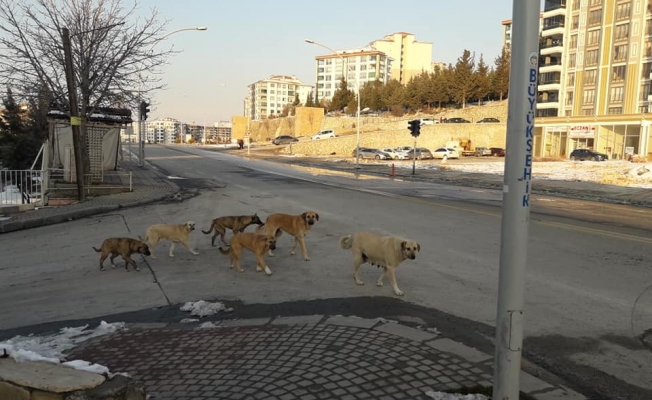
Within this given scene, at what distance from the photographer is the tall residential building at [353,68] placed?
176375 millimetres

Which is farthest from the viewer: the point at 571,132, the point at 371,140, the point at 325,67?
the point at 325,67

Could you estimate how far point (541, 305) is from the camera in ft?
19.9

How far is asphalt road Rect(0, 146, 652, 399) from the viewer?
4918 mm

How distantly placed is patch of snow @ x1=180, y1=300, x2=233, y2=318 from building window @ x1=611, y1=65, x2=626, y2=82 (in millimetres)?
75688

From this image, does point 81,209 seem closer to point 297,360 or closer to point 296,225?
point 296,225

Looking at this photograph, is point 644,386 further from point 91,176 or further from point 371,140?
point 371,140

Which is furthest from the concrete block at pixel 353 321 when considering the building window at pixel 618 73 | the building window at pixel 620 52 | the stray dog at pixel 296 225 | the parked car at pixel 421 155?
the building window at pixel 620 52

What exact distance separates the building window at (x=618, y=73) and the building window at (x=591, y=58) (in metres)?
3.85

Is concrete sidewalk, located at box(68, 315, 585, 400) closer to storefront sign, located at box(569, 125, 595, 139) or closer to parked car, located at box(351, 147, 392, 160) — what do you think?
parked car, located at box(351, 147, 392, 160)

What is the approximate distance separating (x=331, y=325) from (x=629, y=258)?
631 cm

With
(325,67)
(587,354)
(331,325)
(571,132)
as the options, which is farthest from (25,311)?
(325,67)

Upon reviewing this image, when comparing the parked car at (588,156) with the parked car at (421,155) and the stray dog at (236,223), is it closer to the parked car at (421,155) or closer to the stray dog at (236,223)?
the parked car at (421,155)

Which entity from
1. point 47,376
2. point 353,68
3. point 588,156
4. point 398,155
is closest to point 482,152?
point 588,156

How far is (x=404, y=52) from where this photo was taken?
634ft
